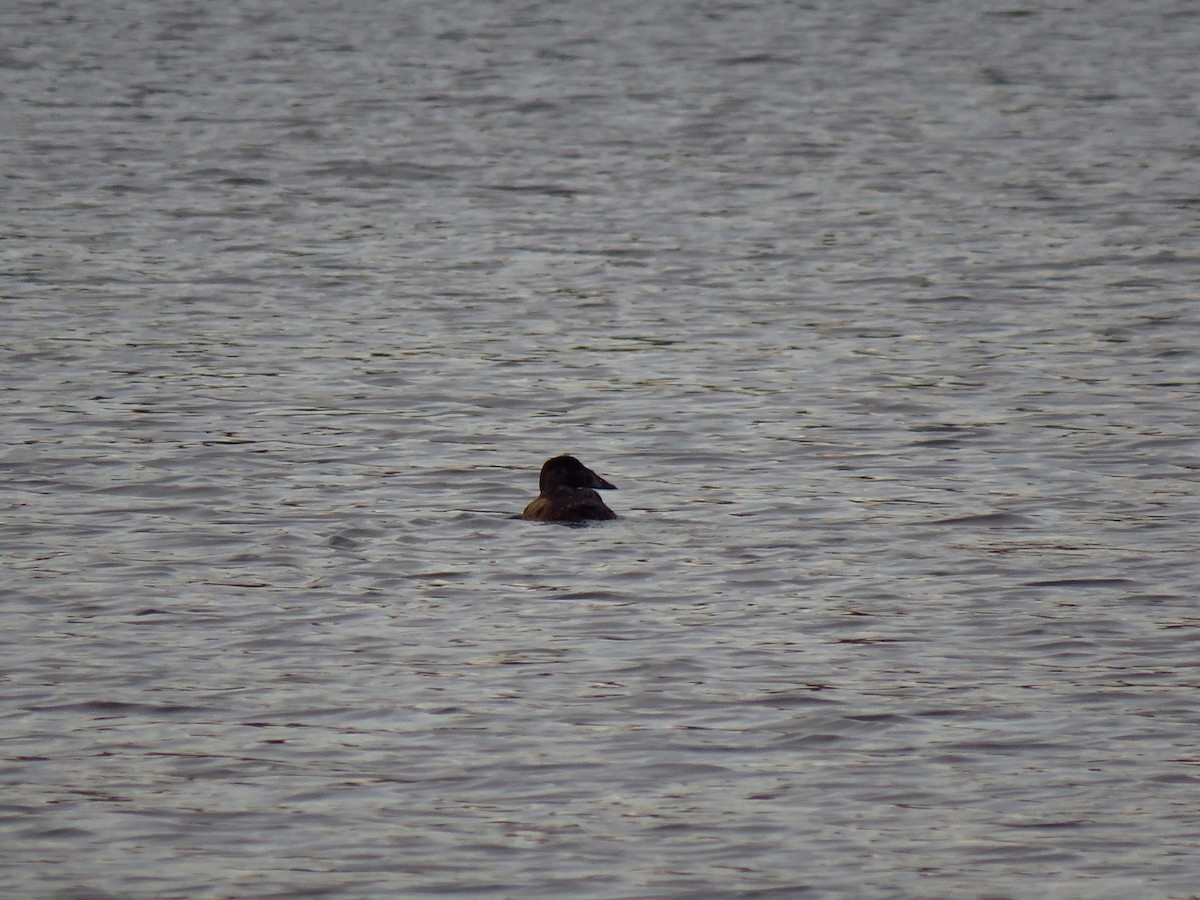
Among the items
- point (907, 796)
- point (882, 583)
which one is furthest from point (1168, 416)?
point (907, 796)

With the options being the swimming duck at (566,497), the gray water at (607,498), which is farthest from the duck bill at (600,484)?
the gray water at (607,498)

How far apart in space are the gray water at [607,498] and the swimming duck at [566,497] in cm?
11

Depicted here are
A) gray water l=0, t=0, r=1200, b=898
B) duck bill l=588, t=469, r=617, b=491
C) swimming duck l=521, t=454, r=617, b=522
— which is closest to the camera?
gray water l=0, t=0, r=1200, b=898

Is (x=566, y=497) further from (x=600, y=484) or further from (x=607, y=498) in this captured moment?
(x=607, y=498)

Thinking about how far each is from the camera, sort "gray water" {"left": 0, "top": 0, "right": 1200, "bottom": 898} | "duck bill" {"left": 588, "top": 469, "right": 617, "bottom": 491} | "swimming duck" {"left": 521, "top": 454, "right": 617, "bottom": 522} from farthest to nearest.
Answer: "duck bill" {"left": 588, "top": 469, "right": 617, "bottom": 491} → "swimming duck" {"left": 521, "top": 454, "right": 617, "bottom": 522} → "gray water" {"left": 0, "top": 0, "right": 1200, "bottom": 898}

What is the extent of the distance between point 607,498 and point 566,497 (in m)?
0.81

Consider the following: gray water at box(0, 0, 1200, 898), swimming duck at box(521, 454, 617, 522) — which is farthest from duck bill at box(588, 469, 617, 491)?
gray water at box(0, 0, 1200, 898)

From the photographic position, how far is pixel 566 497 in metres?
11.9

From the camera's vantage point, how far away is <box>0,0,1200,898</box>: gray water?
313 inches

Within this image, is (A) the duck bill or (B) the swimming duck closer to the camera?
(B) the swimming duck

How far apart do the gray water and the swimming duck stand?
0.11 meters

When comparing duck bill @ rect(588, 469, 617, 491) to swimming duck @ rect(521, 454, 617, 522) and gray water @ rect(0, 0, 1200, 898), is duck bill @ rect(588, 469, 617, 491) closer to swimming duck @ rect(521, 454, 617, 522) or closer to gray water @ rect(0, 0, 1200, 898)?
swimming duck @ rect(521, 454, 617, 522)

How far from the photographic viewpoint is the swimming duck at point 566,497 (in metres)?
11.8

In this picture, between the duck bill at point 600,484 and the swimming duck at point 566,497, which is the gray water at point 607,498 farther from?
the duck bill at point 600,484
